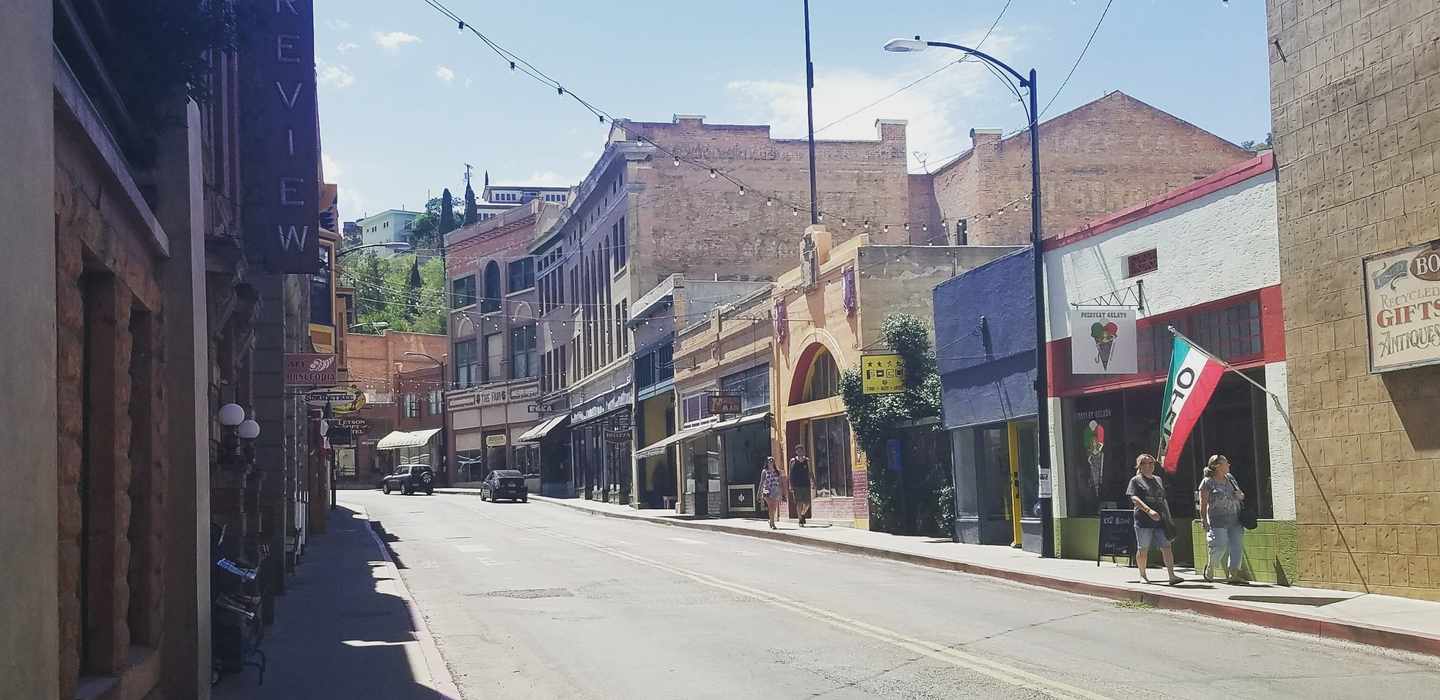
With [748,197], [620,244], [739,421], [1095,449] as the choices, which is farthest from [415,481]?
[1095,449]

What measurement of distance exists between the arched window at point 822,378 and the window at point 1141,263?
519 inches

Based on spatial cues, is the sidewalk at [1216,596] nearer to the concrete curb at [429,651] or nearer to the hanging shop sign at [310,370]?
the concrete curb at [429,651]

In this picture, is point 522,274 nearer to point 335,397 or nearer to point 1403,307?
point 335,397

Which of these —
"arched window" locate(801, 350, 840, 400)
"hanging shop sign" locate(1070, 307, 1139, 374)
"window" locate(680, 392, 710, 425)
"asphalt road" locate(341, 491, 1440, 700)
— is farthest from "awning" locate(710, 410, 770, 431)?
"hanging shop sign" locate(1070, 307, 1139, 374)

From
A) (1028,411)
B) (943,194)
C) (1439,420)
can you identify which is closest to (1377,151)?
(1439,420)

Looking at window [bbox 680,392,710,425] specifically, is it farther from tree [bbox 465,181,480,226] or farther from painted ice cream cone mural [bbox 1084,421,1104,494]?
tree [bbox 465,181,480,226]

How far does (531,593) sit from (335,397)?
21.4 metres

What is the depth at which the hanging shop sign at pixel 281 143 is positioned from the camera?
17531mm

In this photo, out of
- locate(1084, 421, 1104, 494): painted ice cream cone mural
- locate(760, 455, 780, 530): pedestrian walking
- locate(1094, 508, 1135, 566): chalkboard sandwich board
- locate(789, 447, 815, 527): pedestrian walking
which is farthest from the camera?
locate(789, 447, 815, 527): pedestrian walking

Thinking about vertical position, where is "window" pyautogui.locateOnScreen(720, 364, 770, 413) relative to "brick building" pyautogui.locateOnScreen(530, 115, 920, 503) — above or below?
below

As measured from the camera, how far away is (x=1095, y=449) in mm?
21875

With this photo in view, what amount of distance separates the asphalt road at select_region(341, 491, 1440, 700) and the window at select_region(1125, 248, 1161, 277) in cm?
527

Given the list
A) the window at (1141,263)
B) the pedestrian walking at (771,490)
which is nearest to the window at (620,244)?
the pedestrian walking at (771,490)

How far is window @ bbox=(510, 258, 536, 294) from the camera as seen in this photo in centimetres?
7600
